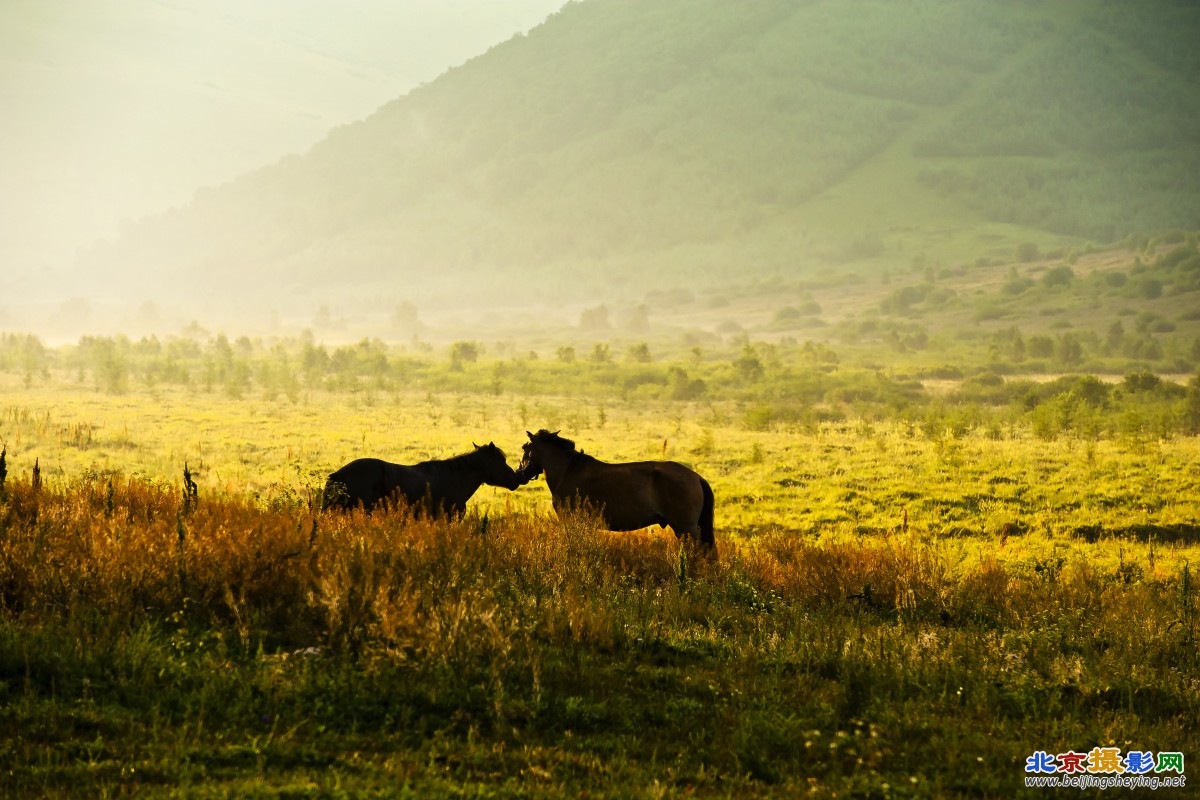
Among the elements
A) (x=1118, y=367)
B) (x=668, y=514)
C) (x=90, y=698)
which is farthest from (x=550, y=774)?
(x=1118, y=367)

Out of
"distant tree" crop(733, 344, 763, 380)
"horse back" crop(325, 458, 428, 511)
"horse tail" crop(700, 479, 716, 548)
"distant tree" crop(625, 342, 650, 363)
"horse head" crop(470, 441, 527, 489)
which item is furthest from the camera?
"distant tree" crop(625, 342, 650, 363)

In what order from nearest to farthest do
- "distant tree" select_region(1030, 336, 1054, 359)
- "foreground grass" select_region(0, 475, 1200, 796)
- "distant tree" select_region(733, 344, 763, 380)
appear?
1. "foreground grass" select_region(0, 475, 1200, 796)
2. "distant tree" select_region(733, 344, 763, 380)
3. "distant tree" select_region(1030, 336, 1054, 359)

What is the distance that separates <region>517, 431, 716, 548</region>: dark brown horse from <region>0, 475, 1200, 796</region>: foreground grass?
2.77 metres

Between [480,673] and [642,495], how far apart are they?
23.0 feet

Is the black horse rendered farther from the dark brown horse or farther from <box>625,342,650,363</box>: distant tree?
<box>625,342,650,363</box>: distant tree

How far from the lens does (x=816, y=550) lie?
14.7 metres

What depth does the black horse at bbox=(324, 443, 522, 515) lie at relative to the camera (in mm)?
13461

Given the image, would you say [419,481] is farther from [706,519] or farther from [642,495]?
[706,519]

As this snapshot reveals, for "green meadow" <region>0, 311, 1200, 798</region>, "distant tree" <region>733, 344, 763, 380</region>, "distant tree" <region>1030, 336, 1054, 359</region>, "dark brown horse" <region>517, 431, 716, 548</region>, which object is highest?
"distant tree" <region>1030, 336, 1054, 359</region>

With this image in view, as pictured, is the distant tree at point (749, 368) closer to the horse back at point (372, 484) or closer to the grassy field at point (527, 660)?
the grassy field at point (527, 660)

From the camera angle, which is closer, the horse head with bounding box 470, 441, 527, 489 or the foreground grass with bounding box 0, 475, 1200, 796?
the foreground grass with bounding box 0, 475, 1200, 796

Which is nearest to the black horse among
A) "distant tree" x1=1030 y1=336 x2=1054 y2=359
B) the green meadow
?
the green meadow

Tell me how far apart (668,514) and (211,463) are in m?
19.7

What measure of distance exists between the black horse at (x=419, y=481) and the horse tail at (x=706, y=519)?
292 cm
